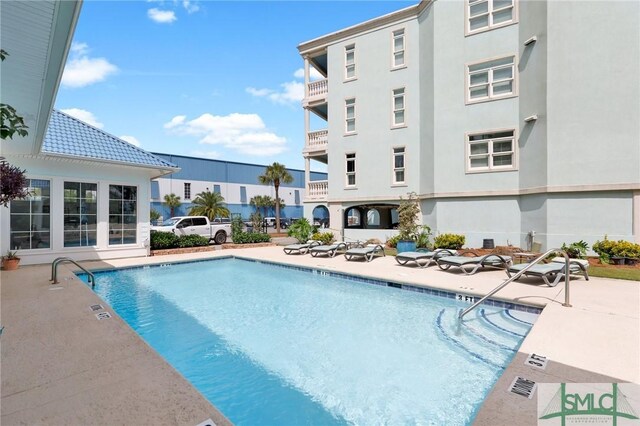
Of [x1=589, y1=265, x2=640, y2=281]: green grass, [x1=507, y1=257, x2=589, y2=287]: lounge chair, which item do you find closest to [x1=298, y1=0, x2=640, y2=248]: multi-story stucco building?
[x1=589, y1=265, x2=640, y2=281]: green grass

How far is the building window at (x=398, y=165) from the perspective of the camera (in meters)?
17.8

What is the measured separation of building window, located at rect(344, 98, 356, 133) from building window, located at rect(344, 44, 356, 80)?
58.7 inches

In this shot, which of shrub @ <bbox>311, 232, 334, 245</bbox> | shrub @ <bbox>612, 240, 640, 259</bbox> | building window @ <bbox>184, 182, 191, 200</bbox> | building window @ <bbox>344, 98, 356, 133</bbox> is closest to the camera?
shrub @ <bbox>612, 240, 640, 259</bbox>

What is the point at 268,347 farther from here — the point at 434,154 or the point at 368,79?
the point at 368,79

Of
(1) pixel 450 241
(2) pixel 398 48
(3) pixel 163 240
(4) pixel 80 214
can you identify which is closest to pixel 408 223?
(1) pixel 450 241

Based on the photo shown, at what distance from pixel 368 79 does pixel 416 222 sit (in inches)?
352

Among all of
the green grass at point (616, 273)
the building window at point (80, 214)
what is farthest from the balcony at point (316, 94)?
the green grass at point (616, 273)

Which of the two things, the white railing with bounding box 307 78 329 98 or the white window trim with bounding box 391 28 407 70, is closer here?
the white window trim with bounding box 391 28 407 70

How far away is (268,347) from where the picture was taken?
5.69 meters

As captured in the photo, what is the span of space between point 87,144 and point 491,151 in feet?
57.6

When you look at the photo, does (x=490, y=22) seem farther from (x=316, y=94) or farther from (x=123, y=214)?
(x=123, y=214)

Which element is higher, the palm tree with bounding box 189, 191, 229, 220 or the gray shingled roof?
the gray shingled roof

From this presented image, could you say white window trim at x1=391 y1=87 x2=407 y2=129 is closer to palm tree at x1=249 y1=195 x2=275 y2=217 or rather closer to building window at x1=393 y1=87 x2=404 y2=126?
building window at x1=393 y1=87 x2=404 y2=126

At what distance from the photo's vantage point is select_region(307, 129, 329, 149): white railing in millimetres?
20934
